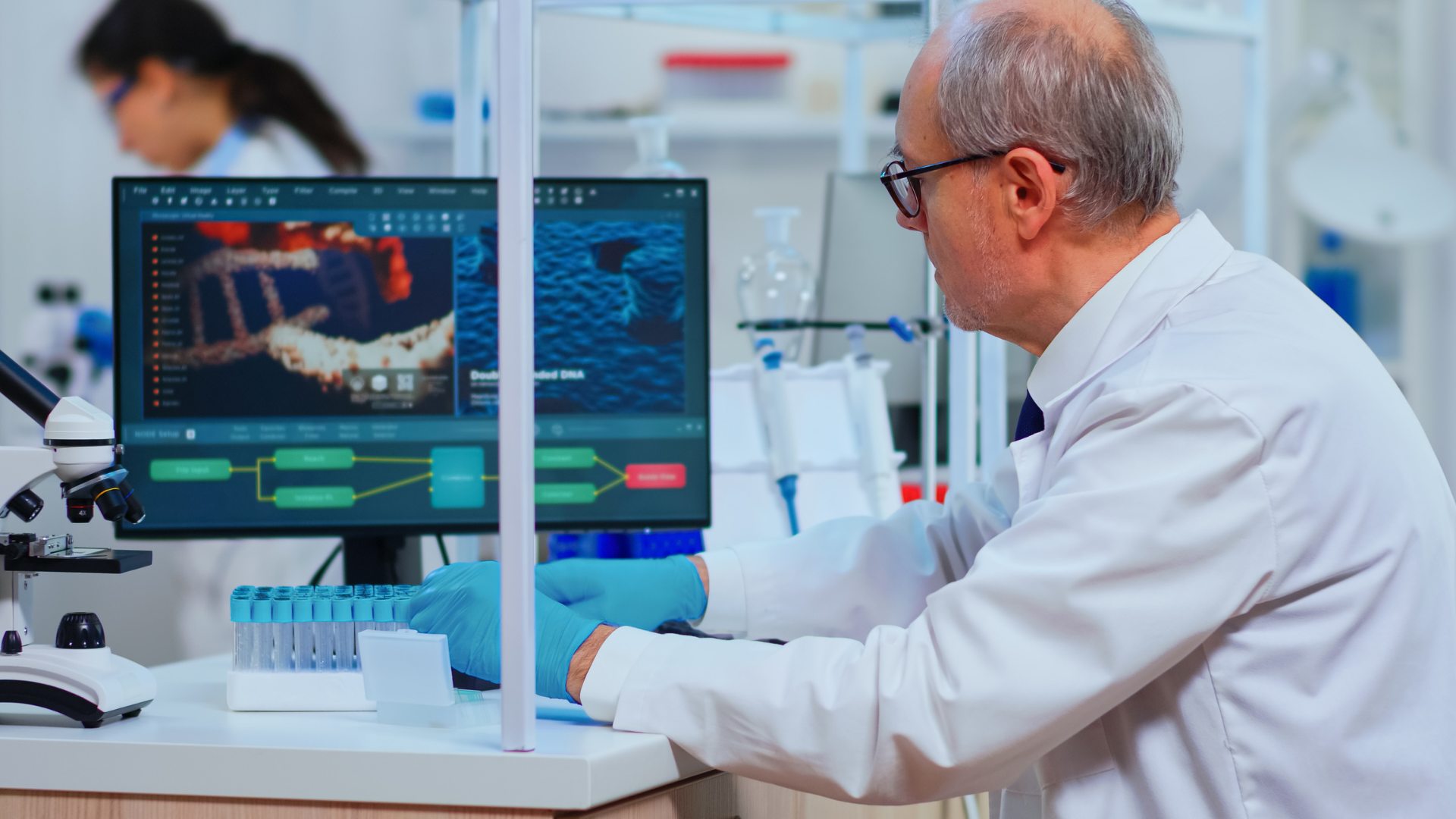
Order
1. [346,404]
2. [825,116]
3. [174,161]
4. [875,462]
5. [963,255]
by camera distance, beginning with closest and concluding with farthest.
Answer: [963,255], [346,404], [875,462], [174,161], [825,116]

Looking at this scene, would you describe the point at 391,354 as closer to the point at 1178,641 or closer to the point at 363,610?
the point at 363,610

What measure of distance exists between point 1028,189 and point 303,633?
0.65m

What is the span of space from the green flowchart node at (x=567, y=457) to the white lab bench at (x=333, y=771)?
39cm

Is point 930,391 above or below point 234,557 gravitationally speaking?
above

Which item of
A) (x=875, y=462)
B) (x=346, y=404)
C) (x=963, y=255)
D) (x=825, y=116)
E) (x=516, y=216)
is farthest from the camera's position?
(x=825, y=116)

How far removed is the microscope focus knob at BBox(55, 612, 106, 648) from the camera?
38.5 inches

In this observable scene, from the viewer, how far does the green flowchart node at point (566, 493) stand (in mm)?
1310

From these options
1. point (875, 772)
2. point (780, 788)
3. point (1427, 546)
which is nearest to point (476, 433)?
point (780, 788)

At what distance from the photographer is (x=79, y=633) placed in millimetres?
980

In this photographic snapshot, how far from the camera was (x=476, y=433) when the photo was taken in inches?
51.2

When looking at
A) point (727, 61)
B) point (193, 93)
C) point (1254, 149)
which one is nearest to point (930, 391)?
point (1254, 149)

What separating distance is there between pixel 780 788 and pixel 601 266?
53 cm

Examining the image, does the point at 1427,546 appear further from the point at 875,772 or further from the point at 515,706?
the point at 515,706

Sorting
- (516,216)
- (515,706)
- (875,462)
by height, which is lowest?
(515,706)
